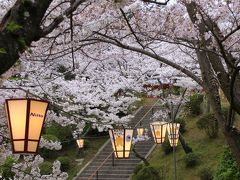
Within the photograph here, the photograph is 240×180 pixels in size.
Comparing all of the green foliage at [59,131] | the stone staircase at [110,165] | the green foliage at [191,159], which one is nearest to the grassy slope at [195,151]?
the green foliage at [191,159]

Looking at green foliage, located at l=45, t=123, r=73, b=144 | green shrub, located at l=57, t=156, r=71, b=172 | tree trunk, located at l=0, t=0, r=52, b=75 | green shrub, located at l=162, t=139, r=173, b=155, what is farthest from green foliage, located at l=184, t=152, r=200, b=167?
tree trunk, located at l=0, t=0, r=52, b=75

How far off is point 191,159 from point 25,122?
14.8m

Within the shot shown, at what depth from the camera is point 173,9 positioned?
9562 mm

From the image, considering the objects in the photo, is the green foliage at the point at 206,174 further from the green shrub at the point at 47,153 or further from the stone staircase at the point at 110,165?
the green shrub at the point at 47,153

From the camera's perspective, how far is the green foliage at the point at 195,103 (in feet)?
76.5

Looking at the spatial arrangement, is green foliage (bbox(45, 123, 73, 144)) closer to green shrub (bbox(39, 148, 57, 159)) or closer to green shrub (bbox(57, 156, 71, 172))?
green shrub (bbox(39, 148, 57, 159))

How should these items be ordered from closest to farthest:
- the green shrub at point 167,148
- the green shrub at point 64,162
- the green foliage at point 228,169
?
the green foliage at point 228,169, the green shrub at point 167,148, the green shrub at point 64,162

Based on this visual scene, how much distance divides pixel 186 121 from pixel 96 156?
4.87 metres

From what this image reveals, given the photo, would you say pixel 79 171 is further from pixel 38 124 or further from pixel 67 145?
pixel 38 124

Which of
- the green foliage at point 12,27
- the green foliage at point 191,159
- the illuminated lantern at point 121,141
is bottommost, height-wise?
the green foliage at point 191,159

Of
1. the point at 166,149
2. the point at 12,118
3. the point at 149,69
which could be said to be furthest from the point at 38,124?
the point at 166,149

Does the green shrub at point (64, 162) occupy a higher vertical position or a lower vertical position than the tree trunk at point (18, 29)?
lower

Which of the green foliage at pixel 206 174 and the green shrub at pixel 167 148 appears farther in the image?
the green shrub at pixel 167 148

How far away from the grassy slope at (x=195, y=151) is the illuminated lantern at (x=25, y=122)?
544 inches
